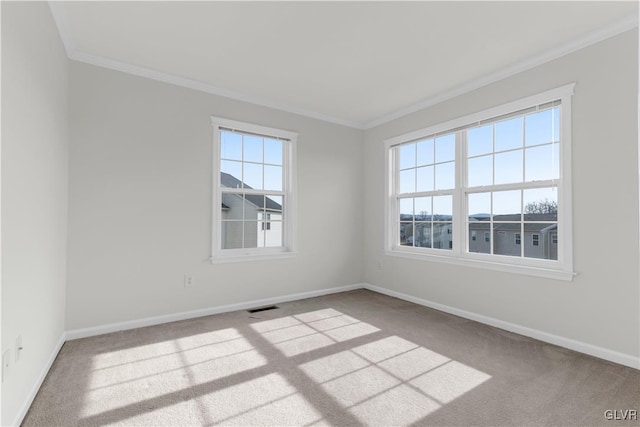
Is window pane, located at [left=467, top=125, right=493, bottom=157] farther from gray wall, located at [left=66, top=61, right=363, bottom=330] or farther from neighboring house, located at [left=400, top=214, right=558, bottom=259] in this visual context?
gray wall, located at [left=66, top=61, right=363, bottom=330]

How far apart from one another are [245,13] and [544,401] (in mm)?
3320

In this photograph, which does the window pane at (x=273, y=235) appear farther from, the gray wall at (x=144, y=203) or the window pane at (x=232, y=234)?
the window pane at (x=232, y=234)

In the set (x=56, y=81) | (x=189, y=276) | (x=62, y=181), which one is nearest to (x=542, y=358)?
(x=189, y=276)

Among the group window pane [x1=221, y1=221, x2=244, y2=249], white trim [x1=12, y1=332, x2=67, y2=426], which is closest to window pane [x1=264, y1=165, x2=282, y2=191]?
window pane [x1=221, y1=221, x2=244, y2=249]

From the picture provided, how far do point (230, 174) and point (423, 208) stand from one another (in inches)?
100

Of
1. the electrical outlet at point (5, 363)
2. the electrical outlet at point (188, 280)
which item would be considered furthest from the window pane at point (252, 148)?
the electrical outlet at point (5, 363)

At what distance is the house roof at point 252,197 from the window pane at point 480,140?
8.17 ft

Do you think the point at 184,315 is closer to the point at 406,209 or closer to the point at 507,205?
the point at 406,209

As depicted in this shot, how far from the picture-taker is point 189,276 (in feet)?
11.3

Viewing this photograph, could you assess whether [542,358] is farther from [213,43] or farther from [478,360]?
[213,43]

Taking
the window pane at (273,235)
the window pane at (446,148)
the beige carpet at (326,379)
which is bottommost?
the beige carpet at (326,379)

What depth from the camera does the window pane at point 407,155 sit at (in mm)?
4305

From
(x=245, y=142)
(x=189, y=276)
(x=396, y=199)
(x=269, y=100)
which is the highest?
(x=269, y=100)

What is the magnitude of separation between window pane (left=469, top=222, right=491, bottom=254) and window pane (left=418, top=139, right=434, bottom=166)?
3.36 ft
